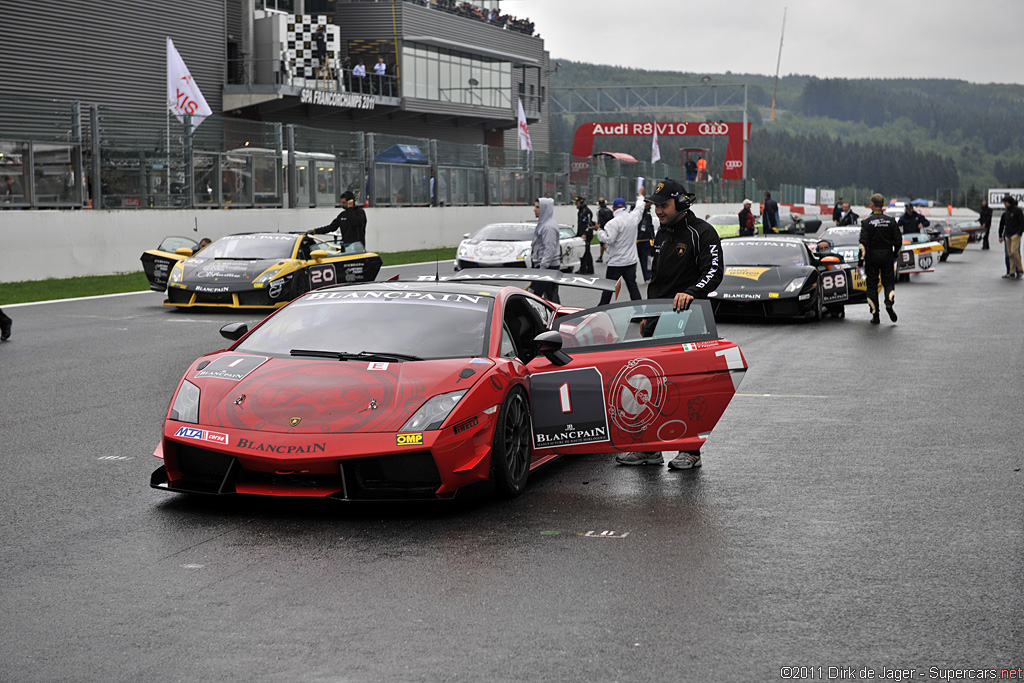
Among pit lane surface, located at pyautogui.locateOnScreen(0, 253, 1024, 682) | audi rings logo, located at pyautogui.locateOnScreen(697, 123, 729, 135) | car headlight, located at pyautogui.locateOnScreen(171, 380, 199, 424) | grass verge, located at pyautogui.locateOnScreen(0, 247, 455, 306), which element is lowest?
grass verge, located at pyautogui.locateOnScreen(0, 247, 455, 306)

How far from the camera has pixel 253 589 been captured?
15.1 feet

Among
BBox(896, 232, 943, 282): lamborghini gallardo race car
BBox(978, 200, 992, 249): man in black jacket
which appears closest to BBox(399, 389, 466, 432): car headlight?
BBox(896, 232, 943, 282): lamborghini gallardo race car

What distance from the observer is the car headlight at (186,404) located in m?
5.84

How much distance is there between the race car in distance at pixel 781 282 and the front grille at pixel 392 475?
10108 millimetres

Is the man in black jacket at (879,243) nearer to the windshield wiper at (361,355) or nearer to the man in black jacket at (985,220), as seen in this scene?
the windshield wiper at (361,355)

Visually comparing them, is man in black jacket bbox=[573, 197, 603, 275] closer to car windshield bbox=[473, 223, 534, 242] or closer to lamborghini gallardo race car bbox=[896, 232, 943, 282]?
car windshield bbox=[473, 223, 534, 242]

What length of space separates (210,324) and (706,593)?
11612mm

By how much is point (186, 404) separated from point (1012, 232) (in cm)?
2341

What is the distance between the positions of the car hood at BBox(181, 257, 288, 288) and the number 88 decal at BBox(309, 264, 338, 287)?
480 mm

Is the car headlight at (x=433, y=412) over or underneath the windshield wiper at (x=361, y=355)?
underneath

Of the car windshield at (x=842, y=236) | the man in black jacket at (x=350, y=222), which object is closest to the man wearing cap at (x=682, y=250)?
the man in black jacket at (x=350, y=222)

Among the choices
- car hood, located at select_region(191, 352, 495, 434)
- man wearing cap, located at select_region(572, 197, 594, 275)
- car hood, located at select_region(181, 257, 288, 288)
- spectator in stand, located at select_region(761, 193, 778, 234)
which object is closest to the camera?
car hood, located at select_region(191, 352, 495, 434)

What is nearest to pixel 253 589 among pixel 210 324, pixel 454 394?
pixel 454 394

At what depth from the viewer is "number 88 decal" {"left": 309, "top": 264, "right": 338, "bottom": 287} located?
17547 millimetres
